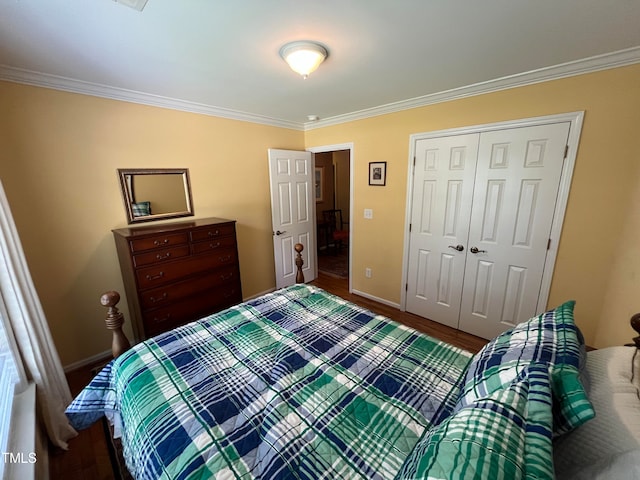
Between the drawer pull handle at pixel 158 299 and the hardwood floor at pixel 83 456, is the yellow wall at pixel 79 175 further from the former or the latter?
the drawer pull handle at pixel 158 299

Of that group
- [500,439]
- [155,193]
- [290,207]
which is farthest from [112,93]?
[500,439]

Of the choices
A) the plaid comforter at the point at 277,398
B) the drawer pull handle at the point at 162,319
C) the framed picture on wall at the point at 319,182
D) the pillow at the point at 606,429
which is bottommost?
the drawer pull handle at the point at 162,319

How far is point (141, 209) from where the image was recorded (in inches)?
98.7

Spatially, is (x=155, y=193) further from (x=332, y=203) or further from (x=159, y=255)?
(x=332, y=203)

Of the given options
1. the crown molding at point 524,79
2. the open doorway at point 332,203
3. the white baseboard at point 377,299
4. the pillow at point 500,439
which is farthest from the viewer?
the open doorway at point 332,203

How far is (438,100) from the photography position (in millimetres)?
2512

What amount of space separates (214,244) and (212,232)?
12cm

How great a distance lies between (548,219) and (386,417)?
7.15 ft

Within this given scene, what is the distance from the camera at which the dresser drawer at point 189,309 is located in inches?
89.2

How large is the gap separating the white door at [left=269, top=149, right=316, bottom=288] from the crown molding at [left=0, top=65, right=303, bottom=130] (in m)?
0.64

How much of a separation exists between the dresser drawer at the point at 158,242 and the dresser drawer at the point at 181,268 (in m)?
0.17

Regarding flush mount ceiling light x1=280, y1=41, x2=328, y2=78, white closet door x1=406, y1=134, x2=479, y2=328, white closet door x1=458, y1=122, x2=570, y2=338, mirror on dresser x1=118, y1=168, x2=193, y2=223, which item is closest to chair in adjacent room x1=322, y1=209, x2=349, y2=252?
white closet door x1=406, y1=134, x2=479, y2=328

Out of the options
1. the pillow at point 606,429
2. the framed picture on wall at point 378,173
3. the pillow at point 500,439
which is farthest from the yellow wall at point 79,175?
the pillow at point 606,429

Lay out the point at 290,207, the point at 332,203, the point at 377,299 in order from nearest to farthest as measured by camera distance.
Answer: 1. the point at 377,299
2. the point at 290,207
3. the point at 332,203
